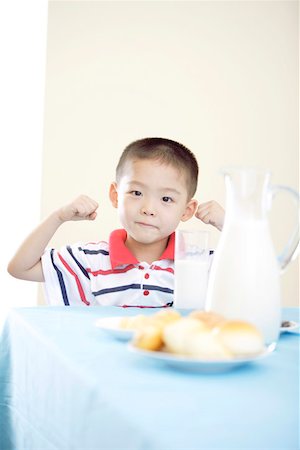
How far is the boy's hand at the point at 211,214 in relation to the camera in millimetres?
1606

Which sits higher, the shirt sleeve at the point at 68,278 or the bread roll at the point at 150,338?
the bread roll at the point at 150,338

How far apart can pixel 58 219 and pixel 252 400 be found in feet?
3.54

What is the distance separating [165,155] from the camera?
1.64 meters

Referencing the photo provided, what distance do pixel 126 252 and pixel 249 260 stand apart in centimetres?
73

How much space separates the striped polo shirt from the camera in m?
1.49

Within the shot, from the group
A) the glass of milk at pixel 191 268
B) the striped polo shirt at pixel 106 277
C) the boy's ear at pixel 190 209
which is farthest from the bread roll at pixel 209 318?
the boy's ear at pixel 190 209

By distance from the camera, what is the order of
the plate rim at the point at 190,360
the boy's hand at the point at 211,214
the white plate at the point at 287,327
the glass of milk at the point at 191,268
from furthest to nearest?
1. the boy's hand at the point at 211,214
2. the glass of milk at the point at 191,268
3. the white plate at the point at 287,327
4. the plate rim at the point at 190,360

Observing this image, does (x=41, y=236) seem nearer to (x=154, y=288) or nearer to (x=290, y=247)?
(x=154, y=288)

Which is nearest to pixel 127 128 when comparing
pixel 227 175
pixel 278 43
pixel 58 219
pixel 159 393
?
pixel 278 43

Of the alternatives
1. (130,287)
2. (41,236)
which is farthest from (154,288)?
(41,236)

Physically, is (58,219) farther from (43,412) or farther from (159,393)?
(159,393)

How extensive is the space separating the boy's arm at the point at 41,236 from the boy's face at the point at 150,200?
0.09 m

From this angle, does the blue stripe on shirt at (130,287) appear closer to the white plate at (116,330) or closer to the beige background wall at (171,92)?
the white plate at (116,330)

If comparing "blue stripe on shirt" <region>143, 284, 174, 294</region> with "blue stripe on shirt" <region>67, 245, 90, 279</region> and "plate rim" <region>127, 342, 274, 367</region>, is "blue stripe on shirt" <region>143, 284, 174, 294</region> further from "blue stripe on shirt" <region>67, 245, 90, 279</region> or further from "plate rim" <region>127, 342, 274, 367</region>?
"plate rim" <region>127, 342, 274, 367</region>
